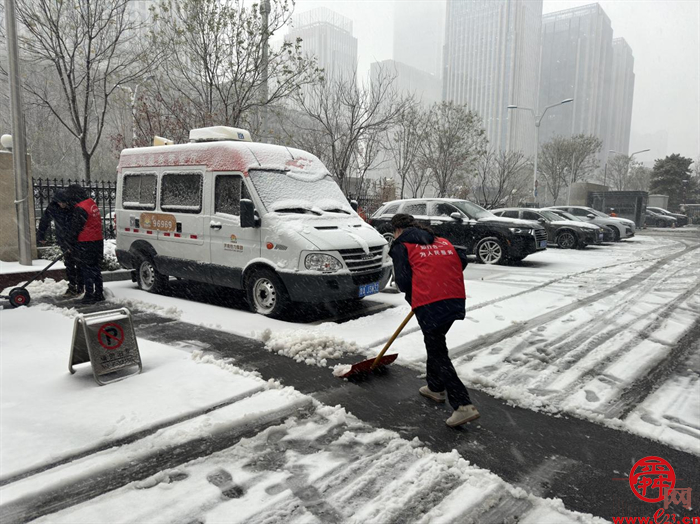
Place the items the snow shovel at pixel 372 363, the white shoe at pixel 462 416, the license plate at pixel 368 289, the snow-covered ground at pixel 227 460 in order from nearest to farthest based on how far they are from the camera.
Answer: the snow-covered ground at pixel 227 460 → the white shoe at pixel 462 416 → the snow shovel at pixel 372 363 → the license plate at pixel 368 289

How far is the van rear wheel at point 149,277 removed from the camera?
8273mm

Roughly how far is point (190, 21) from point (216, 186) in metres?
7.64

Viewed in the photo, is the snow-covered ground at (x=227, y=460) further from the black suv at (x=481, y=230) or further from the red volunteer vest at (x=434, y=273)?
the black suv at (x=481, y=230)

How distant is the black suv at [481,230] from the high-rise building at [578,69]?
97.5 meters

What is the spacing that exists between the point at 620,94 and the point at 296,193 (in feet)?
416

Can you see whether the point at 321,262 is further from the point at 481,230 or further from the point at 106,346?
the point at 481,230

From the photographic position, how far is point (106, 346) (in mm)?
4359

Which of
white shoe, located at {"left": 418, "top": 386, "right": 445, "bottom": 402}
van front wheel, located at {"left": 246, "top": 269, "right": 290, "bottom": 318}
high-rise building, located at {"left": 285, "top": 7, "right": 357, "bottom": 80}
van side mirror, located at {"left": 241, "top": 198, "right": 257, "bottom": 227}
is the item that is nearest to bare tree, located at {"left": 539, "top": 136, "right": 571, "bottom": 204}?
high-rise building, located at {"left": 285, "top": 7, "right": 357, "bottom": 80}

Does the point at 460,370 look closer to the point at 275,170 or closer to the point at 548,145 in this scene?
the point at 275,170

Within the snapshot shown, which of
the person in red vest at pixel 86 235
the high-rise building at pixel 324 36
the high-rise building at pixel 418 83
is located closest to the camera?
the person in red vest at pixel 86 235

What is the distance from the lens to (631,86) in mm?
113438

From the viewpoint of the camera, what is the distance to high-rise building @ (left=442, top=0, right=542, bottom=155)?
111m

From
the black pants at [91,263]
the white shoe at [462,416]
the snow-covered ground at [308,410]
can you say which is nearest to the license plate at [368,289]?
the snow-covered ground at [308,410]

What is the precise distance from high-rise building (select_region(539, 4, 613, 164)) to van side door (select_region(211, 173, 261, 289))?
104875 mm
